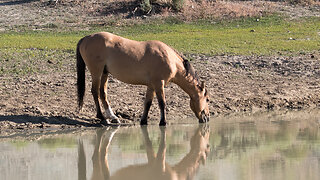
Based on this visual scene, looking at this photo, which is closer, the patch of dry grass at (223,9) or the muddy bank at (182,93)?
the muddy bank at (182,93)

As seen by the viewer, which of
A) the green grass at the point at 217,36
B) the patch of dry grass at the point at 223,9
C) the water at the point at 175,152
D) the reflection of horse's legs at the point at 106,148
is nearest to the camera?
the water at the point at 175,152

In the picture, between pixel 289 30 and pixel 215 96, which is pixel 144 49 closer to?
pixel 215 96

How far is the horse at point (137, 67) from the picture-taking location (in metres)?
11.3

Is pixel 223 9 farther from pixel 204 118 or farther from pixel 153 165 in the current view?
pixel 153 165

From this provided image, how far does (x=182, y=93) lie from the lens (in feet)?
44.8

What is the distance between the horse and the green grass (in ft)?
19.5

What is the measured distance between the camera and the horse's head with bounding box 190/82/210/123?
11773 mm

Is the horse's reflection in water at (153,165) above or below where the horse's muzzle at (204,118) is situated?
above

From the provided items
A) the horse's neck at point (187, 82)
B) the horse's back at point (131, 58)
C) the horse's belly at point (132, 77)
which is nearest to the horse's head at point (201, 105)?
the horse's neck at point (187, 82)

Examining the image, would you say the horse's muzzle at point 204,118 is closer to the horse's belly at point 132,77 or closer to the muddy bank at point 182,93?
the muddy bank at point 182,93

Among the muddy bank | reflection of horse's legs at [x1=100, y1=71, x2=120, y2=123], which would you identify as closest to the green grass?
the muddy bank

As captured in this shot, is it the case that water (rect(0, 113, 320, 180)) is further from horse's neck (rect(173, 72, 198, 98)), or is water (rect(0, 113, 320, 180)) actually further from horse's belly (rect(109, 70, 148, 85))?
horse's belly (rect(109, 70, 148, 85))

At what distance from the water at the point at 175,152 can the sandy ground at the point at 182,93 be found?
74 centimetres

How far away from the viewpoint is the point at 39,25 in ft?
87.2
